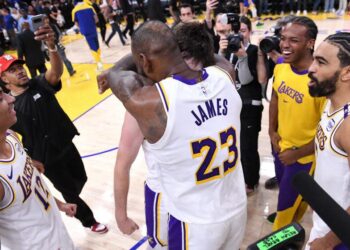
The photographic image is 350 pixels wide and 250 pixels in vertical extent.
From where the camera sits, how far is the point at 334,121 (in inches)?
65.3

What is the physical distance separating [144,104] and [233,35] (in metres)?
1.68

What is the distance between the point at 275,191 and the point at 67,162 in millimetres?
2231

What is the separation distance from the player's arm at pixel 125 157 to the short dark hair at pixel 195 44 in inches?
20.3

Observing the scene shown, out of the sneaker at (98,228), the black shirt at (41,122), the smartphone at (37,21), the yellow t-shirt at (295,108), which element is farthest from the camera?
the sneaker at (98,228)

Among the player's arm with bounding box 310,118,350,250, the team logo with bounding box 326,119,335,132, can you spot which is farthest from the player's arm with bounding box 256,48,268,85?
the player's arm with bounding box 310,118,350,250

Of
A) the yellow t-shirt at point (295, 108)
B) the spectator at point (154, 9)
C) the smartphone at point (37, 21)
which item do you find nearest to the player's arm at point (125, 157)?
the yellow t-shirt at point (295, 108)

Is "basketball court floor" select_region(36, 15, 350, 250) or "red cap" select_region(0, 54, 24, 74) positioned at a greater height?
"red cap" select_region(0, 54, 24, 74)

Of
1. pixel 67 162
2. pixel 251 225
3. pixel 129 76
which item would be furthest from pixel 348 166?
pixel 67 162

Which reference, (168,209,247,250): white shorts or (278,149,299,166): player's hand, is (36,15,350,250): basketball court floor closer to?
(278,149,299,166): player's hand

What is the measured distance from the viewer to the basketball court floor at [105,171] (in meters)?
3.10

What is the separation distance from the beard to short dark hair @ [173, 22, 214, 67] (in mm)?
585

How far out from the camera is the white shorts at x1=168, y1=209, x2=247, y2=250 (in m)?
1.59

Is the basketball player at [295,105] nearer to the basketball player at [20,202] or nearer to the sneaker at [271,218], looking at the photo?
the sneaker at [271,218]

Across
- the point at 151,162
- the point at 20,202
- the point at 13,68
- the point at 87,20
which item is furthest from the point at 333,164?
the point at 87,20
